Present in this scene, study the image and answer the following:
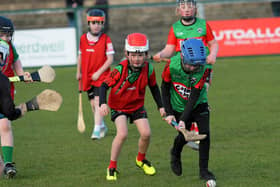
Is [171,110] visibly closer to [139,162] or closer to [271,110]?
[139,162]

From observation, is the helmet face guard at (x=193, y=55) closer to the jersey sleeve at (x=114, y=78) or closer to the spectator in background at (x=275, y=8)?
the jersey sleeve at (x=114, y=78)

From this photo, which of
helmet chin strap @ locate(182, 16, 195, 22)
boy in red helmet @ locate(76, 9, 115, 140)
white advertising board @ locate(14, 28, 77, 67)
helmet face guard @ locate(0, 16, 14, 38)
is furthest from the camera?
white advertising board @ locate(14, 28, 77, 67)

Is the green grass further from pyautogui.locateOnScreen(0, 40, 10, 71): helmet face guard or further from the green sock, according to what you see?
pyautogui.locateOnScreen(0, 40, 10, 71): helmet face guard

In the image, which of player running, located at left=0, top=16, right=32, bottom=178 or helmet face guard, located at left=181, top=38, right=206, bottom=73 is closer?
helmet face guard, located at left=181, top=38, right=206, bottom=73

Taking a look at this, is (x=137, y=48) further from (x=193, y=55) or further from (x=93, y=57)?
(x=93, y=57)

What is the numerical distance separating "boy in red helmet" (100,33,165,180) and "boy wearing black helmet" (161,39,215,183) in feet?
0.62

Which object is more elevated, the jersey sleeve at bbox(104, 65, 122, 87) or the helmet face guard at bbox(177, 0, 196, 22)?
the helmet face guard at bbox(177, 0, 196, 22)

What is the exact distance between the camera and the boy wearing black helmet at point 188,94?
6891mm

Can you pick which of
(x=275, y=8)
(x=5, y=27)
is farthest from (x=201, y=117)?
(x=275, y=8)

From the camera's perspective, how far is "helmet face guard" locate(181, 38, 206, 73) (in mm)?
6809

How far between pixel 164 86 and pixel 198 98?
404mm

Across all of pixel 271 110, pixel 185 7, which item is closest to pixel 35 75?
pixel 185 7

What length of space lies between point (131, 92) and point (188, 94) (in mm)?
634

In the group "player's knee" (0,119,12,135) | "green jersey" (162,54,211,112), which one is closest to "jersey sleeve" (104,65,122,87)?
"green jersey" (162,54,211,112)
